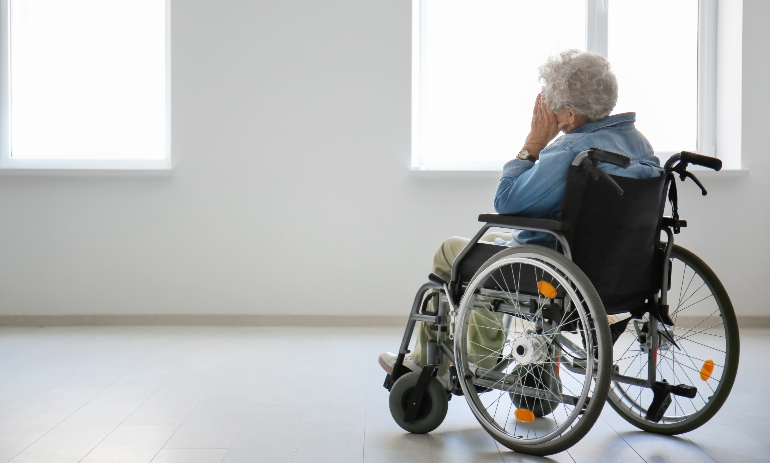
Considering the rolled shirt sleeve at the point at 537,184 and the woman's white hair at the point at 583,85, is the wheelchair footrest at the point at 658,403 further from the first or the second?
the woman's white hair at the point at 583,85

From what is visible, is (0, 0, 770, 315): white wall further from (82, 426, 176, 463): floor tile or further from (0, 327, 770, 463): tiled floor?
(82, 426, 176, 463): floor tile

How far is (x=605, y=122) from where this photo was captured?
5.34ft

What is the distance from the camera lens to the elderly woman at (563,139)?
1.55 metres

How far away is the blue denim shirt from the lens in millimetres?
1534

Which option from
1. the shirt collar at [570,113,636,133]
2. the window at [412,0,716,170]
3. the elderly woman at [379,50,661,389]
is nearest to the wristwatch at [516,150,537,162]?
the elderly woman at [379,50,661,389]

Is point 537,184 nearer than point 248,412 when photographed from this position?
Yes

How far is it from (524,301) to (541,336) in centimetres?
10

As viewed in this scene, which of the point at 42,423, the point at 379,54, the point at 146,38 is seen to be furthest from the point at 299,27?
the point at 42,423

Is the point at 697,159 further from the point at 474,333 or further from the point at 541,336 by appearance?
the point at 474,333

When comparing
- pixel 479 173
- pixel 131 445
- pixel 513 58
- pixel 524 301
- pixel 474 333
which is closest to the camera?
pixel 524 301

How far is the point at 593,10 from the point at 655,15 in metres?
0.34

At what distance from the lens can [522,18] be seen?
3.49 meters

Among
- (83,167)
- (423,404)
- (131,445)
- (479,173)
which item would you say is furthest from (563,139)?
(83,167)

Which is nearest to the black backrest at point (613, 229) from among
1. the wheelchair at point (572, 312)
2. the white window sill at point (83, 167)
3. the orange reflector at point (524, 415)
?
the wheelchair at point (572, 312)
